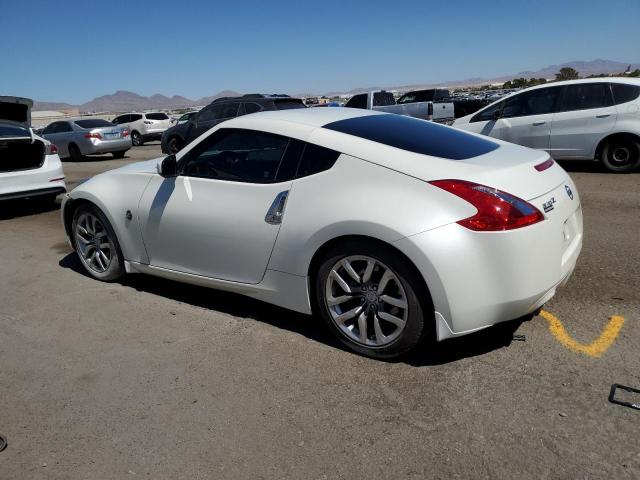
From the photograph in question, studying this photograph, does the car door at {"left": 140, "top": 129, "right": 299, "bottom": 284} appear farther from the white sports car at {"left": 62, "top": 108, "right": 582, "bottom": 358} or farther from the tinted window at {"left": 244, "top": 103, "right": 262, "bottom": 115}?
the tinted window at {"left": 244, "top": 103, "right": 262, "bottom": 115}

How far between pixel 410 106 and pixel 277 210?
665 inches

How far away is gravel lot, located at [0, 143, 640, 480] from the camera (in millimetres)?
2441

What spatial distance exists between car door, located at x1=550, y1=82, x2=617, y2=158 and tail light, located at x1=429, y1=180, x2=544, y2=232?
281 inches

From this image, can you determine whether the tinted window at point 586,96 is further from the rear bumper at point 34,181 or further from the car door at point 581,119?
the rear bumper at point 34,181

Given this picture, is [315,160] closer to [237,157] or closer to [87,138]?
[237,157]

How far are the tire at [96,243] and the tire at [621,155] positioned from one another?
322 inches

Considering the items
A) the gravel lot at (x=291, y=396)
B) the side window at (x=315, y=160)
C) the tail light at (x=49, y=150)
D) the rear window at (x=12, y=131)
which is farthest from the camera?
the tail light at (x=49, y=150)

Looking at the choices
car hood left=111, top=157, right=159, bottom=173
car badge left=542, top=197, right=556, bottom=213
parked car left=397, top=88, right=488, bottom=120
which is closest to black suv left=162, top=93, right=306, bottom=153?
parked car left=397, top=88, right=488, bottom=120

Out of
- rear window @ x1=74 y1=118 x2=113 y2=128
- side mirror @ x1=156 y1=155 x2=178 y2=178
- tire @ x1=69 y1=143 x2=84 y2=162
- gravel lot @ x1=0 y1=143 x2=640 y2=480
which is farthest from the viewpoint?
rear window @ x1=74 y1=118 x2=113 y2=128

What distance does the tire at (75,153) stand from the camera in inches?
711

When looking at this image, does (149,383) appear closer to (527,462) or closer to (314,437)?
(314,437)

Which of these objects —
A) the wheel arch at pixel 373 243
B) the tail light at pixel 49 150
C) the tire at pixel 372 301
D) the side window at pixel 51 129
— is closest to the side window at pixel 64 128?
the side window at pixel 51 129

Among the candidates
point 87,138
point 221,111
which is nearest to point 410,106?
point 221,111

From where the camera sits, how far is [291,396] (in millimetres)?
2975
